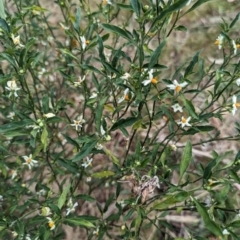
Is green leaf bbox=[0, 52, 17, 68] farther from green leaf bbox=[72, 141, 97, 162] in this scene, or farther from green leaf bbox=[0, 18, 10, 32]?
green leaf bbox=[72, 141, 97, 162]

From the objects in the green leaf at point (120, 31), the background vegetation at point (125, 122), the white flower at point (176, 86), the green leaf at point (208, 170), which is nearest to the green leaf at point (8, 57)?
the background vegetation at point (125, 122)

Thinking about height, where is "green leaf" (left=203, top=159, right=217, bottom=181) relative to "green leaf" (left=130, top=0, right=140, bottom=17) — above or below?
below

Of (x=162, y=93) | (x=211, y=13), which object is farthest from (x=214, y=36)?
(x=162, y=93)

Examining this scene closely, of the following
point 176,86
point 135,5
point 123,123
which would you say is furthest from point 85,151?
point 135,5

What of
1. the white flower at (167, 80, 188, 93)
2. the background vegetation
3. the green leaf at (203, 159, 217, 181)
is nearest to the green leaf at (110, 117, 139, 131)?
the background vegetation

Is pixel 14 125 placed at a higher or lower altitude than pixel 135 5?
lower

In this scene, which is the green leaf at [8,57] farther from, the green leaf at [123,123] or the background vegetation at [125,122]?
the green leaf at [123,123]

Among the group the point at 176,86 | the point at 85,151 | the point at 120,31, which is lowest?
the point at 85,151

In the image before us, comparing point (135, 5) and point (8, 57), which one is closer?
point (135, 5)

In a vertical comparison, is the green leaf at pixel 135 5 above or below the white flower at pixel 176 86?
above

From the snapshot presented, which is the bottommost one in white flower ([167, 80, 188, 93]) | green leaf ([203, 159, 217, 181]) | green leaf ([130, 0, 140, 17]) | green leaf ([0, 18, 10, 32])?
green leaf ([203, 159, 217, 181])

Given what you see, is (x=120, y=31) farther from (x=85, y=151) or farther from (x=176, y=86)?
(x=85, y=151)

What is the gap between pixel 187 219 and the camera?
219cm

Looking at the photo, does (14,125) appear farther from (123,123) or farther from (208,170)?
(208,170)
